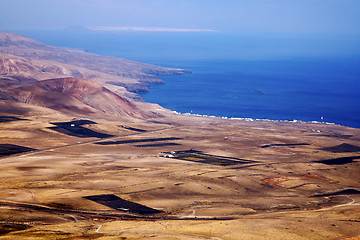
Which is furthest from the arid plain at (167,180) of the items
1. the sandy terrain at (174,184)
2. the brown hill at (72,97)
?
the brown hill at (72,97)

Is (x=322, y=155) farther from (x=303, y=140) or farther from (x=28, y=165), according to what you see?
(x=28, y=165)

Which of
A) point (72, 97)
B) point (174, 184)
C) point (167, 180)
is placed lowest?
point (174, 184)

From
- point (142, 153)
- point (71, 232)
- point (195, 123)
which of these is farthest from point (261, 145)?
point (71, 232)

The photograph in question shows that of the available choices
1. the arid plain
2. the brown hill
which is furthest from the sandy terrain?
the brown hill

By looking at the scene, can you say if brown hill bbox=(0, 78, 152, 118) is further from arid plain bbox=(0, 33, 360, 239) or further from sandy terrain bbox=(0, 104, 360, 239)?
sandy terrain bbox=(0, 104, 360, 239)

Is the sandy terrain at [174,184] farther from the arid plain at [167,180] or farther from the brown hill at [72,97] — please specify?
the brown hill at [72,97]

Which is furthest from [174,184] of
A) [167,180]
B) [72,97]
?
[72,97]

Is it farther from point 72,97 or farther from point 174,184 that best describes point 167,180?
point 72,97

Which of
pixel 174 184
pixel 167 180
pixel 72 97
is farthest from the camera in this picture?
pixel 72 97
